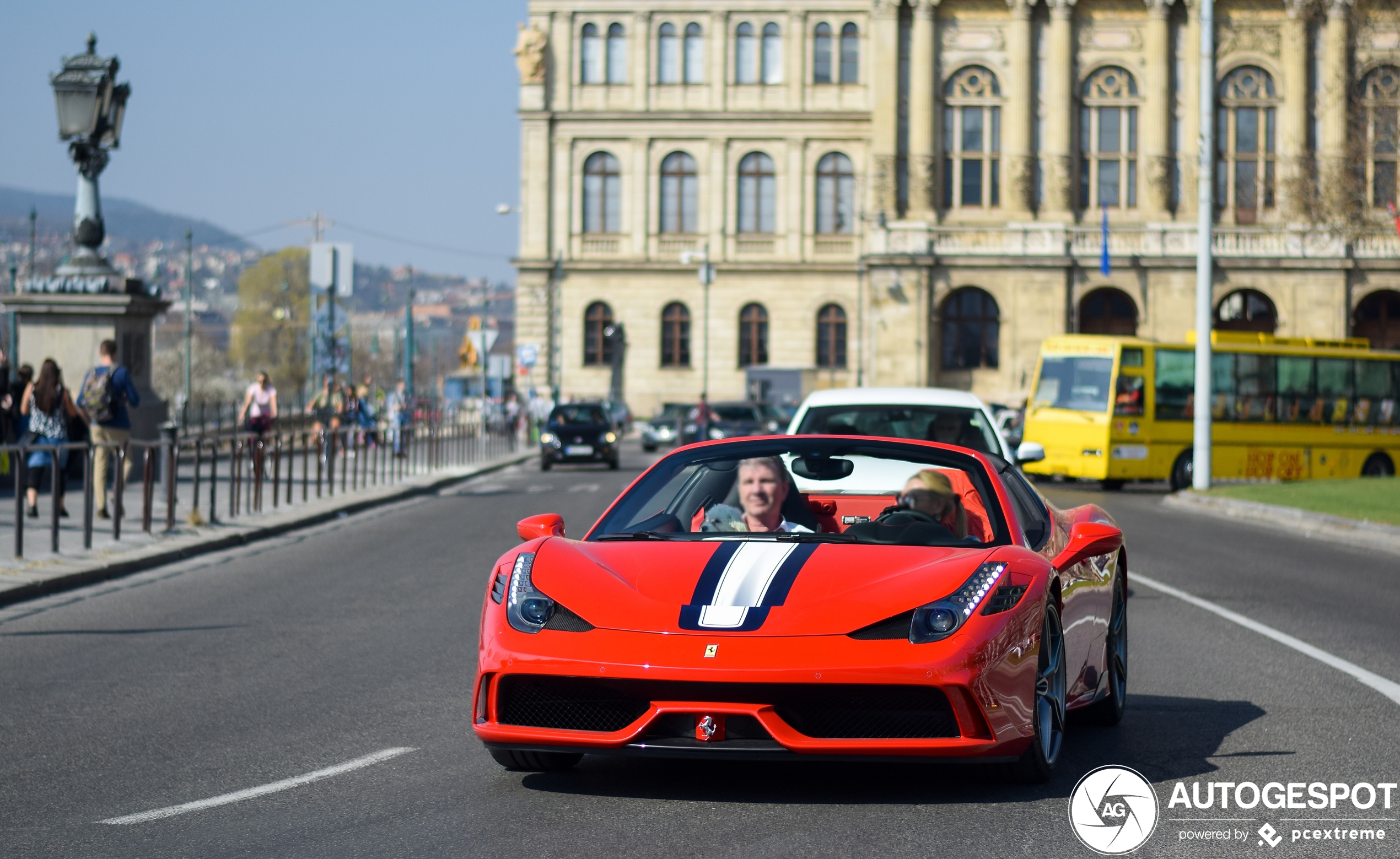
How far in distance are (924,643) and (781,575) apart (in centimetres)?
60

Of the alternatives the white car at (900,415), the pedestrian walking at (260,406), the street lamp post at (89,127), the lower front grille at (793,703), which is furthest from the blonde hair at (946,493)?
the pedestrian walking at (260,406)

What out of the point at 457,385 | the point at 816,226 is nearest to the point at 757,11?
the point at 816,226

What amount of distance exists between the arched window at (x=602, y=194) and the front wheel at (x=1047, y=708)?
240 ft

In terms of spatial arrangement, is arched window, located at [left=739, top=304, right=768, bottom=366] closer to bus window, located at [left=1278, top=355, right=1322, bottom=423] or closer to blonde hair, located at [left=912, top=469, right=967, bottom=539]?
bus window, located at [left=1278, top=355, right=1322, bottom=423]

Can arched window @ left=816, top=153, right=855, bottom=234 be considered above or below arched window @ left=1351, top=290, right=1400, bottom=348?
above

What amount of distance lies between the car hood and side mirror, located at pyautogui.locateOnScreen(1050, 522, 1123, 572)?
0.71 metres

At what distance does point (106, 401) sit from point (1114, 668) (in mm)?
14210

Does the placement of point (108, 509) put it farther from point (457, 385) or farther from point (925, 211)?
point (457, 385)

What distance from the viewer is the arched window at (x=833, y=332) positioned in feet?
256

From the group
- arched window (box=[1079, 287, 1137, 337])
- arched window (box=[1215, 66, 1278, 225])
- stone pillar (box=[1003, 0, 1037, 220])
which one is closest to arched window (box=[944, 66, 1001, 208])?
stone pillar (box=[1003, 0, 1037, 220])

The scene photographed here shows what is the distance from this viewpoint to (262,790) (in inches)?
240

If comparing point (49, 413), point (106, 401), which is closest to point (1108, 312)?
point (106, 401)

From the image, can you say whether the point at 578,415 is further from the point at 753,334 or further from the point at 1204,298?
the point at 753,334

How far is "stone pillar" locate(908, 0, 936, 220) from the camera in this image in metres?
72.8
